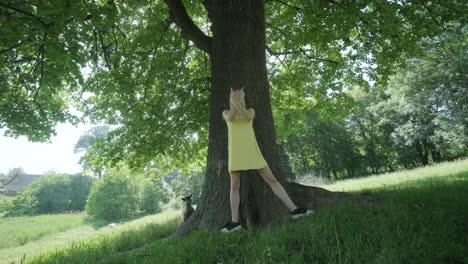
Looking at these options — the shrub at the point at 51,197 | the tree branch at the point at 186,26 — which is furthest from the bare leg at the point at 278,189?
the shrub at the point at 51,197

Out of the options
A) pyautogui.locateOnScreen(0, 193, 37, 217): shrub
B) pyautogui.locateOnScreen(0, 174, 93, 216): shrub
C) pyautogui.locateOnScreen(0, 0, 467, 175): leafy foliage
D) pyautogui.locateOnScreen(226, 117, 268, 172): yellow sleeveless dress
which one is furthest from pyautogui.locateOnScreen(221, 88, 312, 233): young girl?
pyautogui.locateOnScreen(0, 174, 93, 216): shrub

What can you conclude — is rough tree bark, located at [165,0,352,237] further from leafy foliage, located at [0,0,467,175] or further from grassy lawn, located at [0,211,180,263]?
grassy lawn, located at [0,211,180,263]

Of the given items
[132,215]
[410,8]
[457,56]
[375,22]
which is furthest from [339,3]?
[132,215]

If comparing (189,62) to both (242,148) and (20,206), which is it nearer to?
(242,148)

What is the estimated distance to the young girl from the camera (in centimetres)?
496

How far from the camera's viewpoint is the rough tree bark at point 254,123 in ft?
18.6

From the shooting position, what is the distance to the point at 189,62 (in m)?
13.2

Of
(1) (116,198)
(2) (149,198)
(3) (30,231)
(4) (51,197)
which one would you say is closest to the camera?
(3) (30,231)

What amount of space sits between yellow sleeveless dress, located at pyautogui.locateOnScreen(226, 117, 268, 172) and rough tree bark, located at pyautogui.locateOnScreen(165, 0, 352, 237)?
3.07 feet

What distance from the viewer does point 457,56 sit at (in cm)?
2897

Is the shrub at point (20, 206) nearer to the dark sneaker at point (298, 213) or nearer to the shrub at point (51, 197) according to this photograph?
the shrub at point (51, 197)

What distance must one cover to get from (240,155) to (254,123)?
126cm

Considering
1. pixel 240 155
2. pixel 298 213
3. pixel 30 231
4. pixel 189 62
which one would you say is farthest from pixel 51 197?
pixel 298 213

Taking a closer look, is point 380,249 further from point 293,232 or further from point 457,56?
point 457,56
